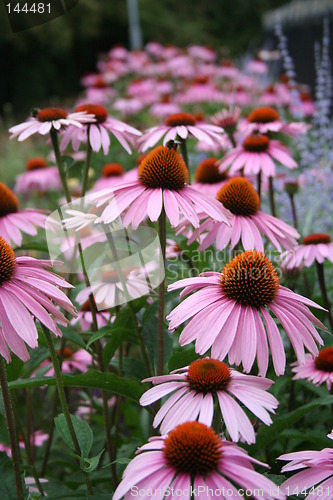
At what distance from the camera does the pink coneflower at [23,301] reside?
3.19ft

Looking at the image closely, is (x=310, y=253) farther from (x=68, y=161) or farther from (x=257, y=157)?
(x=68, y=161)

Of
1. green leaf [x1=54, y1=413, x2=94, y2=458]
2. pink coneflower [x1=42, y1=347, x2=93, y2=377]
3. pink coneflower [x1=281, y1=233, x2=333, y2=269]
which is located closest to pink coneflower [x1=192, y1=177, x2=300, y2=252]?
pink coneflower [x1=281, y1=233, x2=333, y2=269]

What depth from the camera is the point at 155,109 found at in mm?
5980

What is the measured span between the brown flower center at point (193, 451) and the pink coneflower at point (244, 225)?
0.60 m

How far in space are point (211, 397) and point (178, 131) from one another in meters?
0.93

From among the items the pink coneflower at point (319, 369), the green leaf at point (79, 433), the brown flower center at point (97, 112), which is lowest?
the pink coneflower at point (319, 369)

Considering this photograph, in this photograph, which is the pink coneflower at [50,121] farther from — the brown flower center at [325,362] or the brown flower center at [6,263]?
the brown flower center at [325,362]

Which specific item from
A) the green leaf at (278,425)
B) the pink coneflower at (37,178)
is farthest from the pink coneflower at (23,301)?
the pink coneflower at (37,178)

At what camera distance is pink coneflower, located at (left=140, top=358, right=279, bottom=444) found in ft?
3.00

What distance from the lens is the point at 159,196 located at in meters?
1.26

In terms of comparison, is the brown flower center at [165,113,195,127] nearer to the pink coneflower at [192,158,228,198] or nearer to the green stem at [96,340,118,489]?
the pink coneflower at [192,158,228,198]

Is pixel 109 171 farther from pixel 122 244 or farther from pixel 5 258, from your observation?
pixel 5 258

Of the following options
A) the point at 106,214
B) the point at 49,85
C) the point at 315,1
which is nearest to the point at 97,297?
the point at 106,214

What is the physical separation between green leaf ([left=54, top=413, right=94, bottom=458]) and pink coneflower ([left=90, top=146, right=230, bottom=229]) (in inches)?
15.3
